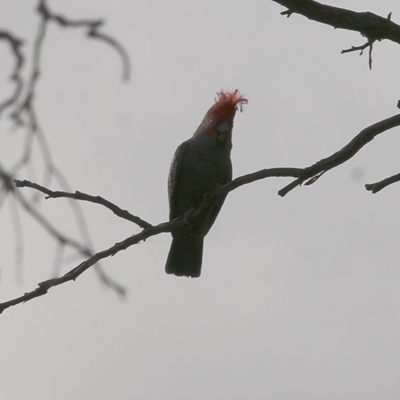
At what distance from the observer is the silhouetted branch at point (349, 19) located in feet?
12.3

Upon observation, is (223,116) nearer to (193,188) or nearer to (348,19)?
(193,188)

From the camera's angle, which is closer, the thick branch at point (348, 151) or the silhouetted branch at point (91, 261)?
the silhouetted branch at point (91, 261)

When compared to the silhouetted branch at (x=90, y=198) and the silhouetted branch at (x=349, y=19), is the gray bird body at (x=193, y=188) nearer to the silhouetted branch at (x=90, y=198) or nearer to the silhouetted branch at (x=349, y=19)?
the silhouetted branch at (x=90, y=198)

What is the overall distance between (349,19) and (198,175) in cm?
288

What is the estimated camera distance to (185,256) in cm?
677

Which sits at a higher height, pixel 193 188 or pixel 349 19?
pixel 193 188

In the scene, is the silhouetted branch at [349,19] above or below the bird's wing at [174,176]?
below

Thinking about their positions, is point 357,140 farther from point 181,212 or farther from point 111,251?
point 181,212

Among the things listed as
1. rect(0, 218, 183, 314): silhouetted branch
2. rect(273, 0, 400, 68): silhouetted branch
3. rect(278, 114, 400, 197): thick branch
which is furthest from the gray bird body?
rect(273, 0, 400, 68): silhouetted branch

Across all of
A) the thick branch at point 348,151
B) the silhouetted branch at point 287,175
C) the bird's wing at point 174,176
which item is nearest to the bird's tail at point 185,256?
the bird's wing at point 174,176

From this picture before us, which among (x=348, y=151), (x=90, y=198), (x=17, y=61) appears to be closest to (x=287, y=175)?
(x=348, y=151)

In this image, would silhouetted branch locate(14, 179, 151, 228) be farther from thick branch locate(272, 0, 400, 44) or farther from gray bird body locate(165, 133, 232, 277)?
gray bird body locate(165, 133, 232, 277)

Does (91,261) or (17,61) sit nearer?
(17,61)

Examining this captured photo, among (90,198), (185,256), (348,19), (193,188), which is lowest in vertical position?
(90,198)
